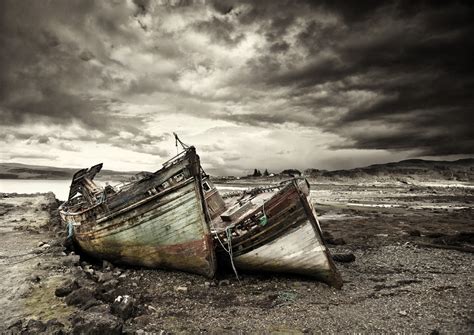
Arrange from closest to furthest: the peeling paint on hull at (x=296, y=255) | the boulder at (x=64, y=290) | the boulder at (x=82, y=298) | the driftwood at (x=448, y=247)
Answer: the boulder at (x=82, y=298), the boulder at (x=64, y=290), the peeling paint on hull at (x=296, y=255), the driftwood at (x=448, y=247)

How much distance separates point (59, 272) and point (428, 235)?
1533 cm

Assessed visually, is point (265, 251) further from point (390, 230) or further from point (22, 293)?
point (390, 230)

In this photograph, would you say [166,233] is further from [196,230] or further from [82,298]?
[82,298]

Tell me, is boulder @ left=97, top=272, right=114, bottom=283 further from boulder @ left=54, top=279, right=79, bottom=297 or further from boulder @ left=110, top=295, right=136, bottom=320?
boulder @ left=110, top=295, right=136, bottom=320

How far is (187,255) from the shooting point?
31.4 feet

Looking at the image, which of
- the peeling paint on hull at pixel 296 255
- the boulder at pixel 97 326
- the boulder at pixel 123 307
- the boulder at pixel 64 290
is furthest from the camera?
the peeling paint on hull at pixel 296 255

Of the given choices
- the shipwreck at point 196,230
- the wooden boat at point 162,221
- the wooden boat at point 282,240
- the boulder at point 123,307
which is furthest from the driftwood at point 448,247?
the boulder at point 123,307

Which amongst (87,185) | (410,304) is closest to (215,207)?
(87,185)

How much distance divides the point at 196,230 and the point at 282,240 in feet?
8.58

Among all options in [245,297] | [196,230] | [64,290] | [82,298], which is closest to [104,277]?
[64,290]

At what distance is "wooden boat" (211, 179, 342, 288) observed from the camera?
335 inches

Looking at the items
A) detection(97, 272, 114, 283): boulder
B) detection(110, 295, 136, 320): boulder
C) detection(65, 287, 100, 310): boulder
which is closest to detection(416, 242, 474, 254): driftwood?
detection(110, 295, 136, 320): boulder

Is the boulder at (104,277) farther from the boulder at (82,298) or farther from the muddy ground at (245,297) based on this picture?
the boulder at (82,298)

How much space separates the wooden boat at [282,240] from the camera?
8.50 m
